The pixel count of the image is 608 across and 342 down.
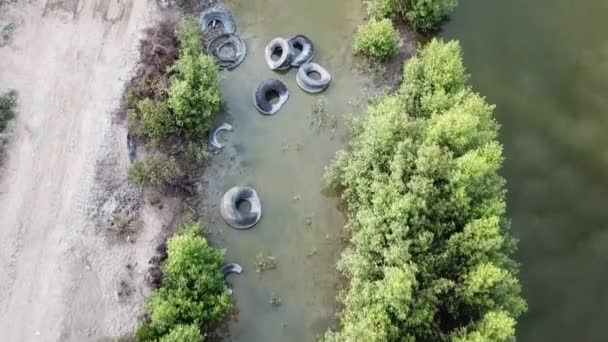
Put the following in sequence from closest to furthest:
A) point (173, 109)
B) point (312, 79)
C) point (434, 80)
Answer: point (173, 109)
point (434, 80)
point (312, 79)

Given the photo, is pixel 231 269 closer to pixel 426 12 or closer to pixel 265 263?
pixel 265 263

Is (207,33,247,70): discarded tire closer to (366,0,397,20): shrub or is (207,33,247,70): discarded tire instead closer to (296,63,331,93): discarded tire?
(296,63,331,93): discarded tire

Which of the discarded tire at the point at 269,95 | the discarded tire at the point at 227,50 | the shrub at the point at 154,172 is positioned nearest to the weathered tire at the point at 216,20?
the discarded tire at the point at 227,50

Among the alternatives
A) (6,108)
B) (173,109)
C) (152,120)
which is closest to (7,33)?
(6,108)

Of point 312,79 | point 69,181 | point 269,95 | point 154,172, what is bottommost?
point 69,181

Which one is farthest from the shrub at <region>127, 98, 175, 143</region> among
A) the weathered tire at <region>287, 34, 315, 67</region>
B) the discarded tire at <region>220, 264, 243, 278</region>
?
the weathered tire at <region>287, 34, 315, 67</region>

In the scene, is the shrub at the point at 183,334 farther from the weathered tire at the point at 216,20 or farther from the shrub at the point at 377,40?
the shrub at the point at 377,40
